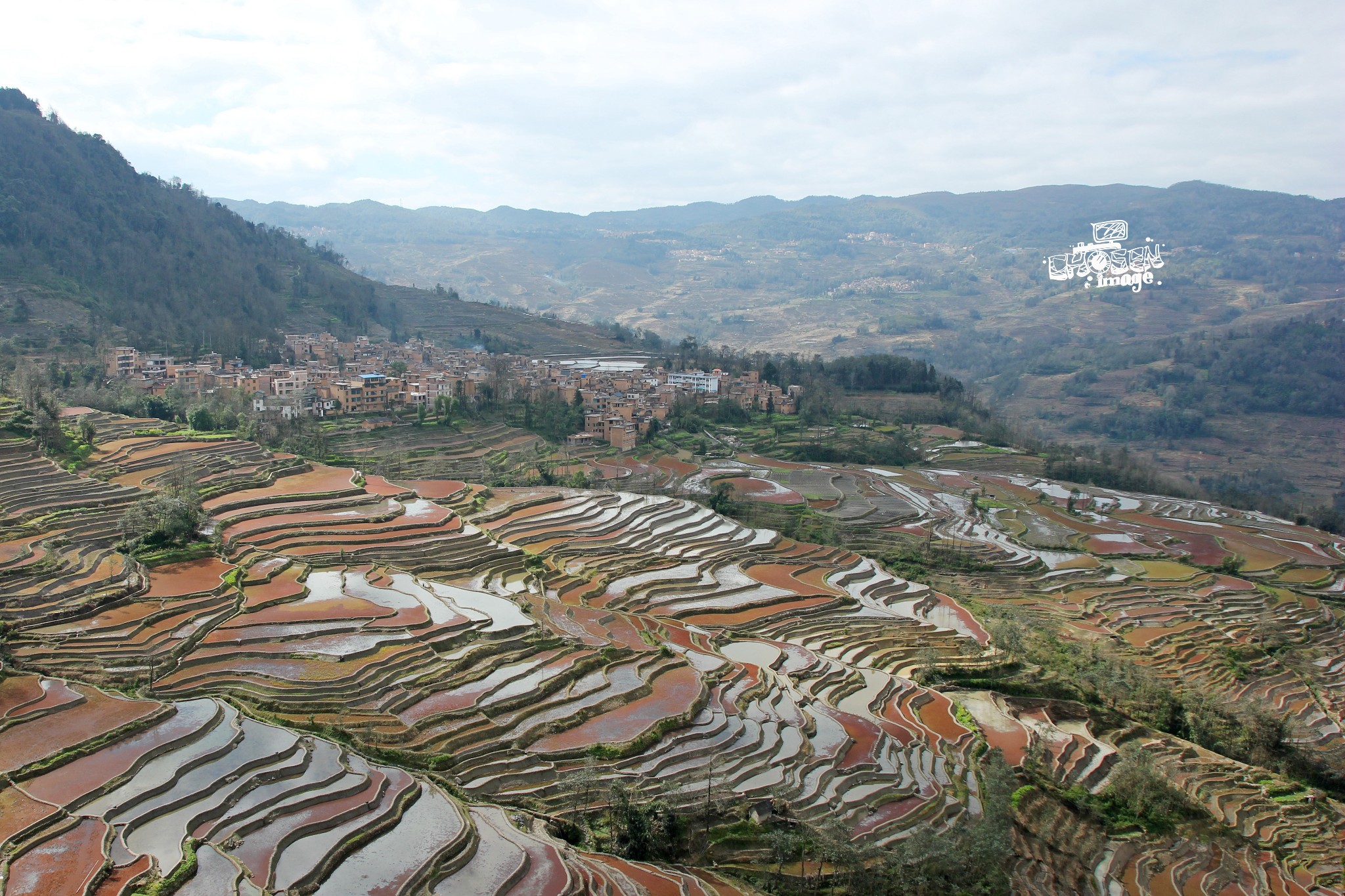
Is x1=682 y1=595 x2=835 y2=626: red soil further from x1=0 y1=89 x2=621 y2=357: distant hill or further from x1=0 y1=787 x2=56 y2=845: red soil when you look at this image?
x1=0 y1=89 x2=621 y2=357: distant hill

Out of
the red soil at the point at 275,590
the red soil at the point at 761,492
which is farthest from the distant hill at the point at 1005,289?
the red soil at the point at 275,590

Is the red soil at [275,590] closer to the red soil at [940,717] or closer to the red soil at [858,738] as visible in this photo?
the red soil at [858,738]

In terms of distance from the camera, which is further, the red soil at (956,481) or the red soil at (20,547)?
the red soil at (956,481)

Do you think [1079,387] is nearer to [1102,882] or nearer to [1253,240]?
[1102,882]

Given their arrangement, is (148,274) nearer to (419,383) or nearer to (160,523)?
(419,383)

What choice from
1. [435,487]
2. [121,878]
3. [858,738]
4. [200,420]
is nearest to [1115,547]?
[858,738]

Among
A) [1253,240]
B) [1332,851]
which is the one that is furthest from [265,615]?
[1253,240]

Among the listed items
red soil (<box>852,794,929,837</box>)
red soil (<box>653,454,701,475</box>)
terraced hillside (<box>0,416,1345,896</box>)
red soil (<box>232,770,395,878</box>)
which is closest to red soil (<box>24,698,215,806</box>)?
terraced hillside (<box>0,416,1345,896</box>)

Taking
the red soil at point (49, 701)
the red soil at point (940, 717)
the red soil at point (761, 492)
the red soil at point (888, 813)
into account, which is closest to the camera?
the red soil at point (49, 701)
